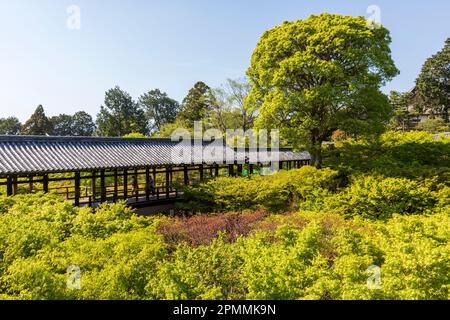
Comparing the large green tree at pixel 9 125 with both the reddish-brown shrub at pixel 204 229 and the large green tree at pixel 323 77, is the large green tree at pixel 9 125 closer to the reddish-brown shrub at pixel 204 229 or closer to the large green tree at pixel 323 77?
the large green tree at pixel 323 77

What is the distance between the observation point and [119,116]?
5547 centimetres

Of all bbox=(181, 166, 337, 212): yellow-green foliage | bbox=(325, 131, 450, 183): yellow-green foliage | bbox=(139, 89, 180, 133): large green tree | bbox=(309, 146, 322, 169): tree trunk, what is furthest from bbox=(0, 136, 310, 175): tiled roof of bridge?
bbox=(139, 89, 180, 133): large green tree

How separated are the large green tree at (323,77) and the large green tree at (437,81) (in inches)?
1403

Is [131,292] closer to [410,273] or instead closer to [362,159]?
[410,273]

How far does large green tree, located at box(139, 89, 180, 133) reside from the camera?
66919 millimetres

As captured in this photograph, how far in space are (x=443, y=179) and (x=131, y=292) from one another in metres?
13.8

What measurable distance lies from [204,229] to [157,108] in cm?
6188

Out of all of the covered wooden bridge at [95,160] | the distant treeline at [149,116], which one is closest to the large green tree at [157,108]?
the distant treeline at [149,116]

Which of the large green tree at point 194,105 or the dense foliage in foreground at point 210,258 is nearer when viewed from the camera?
the dense foliage in foreground at point 210,258

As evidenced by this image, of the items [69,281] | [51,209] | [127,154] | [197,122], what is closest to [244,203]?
[127,154]

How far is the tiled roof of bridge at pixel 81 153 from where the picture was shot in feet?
40.5

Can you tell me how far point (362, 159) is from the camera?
→ 672 inches

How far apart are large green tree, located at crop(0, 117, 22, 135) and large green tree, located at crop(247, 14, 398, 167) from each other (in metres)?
67.6

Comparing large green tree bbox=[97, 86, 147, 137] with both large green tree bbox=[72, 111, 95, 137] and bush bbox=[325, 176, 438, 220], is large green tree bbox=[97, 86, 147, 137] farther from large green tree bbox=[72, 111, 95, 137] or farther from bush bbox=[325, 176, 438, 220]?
bush bbox=[325, 176, 438, 220]
